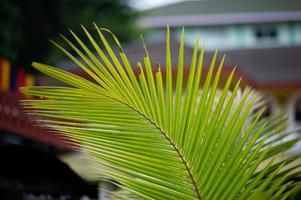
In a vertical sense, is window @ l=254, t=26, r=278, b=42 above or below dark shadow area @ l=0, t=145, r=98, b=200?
above

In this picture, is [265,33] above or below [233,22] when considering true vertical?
below

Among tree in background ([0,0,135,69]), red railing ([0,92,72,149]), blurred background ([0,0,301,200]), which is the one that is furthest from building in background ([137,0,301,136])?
red railing ([0,92,72,149])

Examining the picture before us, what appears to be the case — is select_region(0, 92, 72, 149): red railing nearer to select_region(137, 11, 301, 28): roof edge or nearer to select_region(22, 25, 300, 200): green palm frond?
select_region(22, 25, 300, 200): green palm frond

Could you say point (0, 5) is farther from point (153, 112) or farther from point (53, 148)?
point (153, 112)

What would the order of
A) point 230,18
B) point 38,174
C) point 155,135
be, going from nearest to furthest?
1. point 155,135
2. point 38,174
3. point 230,18

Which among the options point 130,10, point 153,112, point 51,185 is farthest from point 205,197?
point 130,10

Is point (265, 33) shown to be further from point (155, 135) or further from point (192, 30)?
point (155, 135)

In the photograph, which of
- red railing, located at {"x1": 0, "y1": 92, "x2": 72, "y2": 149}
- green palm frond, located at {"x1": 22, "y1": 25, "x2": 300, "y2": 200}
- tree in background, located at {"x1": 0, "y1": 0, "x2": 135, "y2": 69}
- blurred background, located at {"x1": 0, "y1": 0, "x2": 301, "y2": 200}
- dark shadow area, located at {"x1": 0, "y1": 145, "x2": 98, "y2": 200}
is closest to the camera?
green palm frond, located at {"x1": 22, "y1": 25, "x2": 300, "y2": 200}

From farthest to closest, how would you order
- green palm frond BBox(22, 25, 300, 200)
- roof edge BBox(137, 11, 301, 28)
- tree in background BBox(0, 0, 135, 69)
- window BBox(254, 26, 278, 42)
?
window BBox(254, 26, 278, 42)
roof edge BBox(137, 11, 301, 28)
tree in background BBox(0, 0, 135, 69)
green palm frond BBox(22, 25, 300, 200)

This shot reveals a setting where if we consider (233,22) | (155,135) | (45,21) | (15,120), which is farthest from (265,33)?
(155,135)
